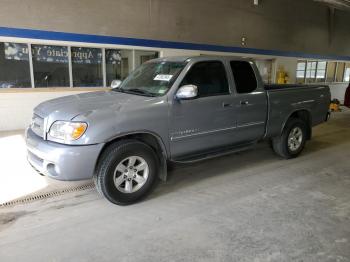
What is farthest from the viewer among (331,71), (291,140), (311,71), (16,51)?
(331,71)

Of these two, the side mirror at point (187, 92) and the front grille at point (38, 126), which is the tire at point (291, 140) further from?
the front grille at point (38, 126)

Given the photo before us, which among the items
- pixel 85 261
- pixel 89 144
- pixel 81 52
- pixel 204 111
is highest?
pixel 81 52

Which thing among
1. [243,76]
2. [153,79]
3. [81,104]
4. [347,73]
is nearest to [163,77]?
[153,79]

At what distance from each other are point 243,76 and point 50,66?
18.6 ft

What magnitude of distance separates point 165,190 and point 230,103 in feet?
5.02

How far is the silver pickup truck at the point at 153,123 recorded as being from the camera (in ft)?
10.0

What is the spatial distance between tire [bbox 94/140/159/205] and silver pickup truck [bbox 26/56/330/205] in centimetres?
1

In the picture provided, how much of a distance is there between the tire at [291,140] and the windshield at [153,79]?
7.58ft

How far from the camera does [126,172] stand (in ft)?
11.0

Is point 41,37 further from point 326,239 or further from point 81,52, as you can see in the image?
point 326,239

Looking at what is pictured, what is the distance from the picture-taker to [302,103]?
201 inches

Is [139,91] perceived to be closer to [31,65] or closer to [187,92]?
[187,92]

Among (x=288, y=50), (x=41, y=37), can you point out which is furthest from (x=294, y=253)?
(x=288, y=50)

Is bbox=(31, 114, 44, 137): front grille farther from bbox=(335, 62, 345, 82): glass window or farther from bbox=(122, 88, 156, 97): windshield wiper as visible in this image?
bbox=(335, 62, 345, 82): glass window
